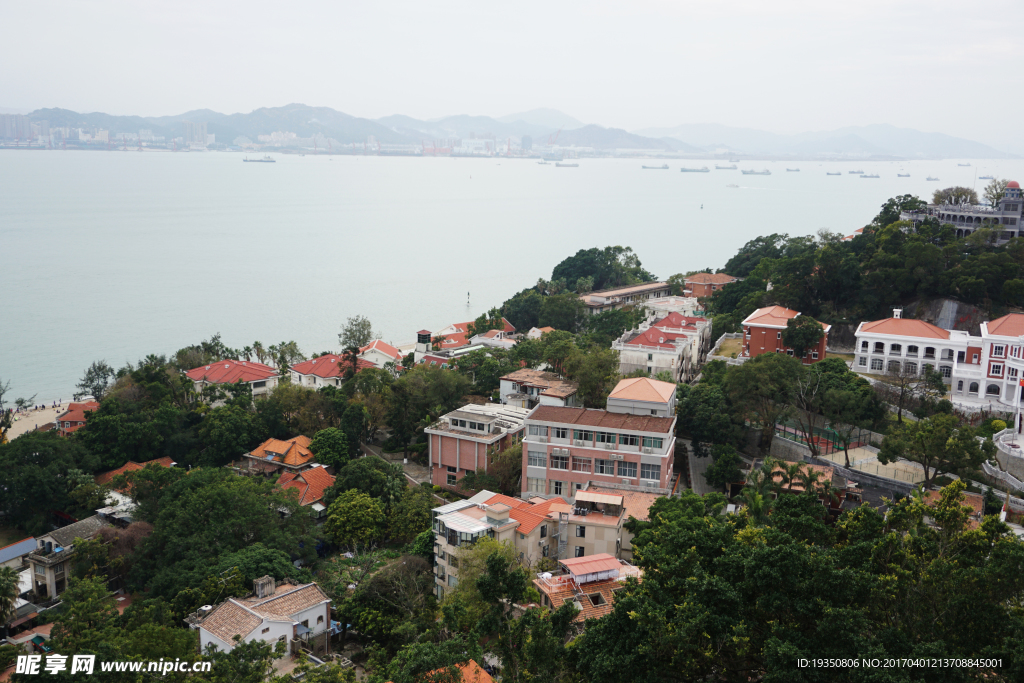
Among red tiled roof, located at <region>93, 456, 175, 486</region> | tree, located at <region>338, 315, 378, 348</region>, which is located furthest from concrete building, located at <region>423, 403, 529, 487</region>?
tree, located at <region>338, 315, 378, 348</region>

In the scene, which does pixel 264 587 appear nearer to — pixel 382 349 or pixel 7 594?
pixel 7 594

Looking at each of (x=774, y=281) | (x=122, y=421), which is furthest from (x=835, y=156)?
(x=122, y=421)

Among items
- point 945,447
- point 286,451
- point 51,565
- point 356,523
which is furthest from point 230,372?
point 945,447

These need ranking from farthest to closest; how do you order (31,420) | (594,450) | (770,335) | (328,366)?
(328,366) < (31,420) < (770,335) < (594,450)

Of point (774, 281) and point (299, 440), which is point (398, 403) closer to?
point (299, 440)

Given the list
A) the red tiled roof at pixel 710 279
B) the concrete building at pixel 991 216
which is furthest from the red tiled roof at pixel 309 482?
the red tiled roof at pixel 710 279
